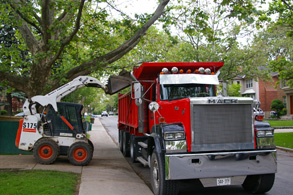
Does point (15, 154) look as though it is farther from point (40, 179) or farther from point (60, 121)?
point (40, 179)

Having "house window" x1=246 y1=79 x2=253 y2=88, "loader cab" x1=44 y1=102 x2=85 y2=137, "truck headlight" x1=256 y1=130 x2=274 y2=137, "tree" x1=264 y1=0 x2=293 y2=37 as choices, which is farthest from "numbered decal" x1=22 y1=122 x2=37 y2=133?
"house window" x1=246 y1=79 x2=253 y2=88

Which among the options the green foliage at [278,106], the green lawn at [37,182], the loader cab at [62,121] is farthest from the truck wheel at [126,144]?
the green foliage at [278,106]

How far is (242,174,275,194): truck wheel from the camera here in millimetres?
6743

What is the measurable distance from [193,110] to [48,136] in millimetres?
6032

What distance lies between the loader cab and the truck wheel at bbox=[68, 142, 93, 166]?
494mm

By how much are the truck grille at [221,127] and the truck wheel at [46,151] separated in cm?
568

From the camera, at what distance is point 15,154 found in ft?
41.7

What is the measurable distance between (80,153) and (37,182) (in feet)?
9.87

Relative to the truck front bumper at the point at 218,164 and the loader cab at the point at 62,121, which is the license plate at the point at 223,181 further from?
the loader cab at the point at 62,121

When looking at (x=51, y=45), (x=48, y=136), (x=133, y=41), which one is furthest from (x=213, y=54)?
(x=48, y=136)

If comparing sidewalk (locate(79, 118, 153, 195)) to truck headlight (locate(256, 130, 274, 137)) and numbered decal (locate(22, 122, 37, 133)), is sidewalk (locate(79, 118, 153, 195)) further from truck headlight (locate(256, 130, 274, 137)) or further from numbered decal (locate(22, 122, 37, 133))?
truck headlight (locate(256, 130, 274, 137))

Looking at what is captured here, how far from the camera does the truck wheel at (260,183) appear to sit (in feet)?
22.1

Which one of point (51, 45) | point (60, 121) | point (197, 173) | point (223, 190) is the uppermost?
point (51, 45)

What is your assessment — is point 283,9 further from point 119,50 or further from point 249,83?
point 249,83
